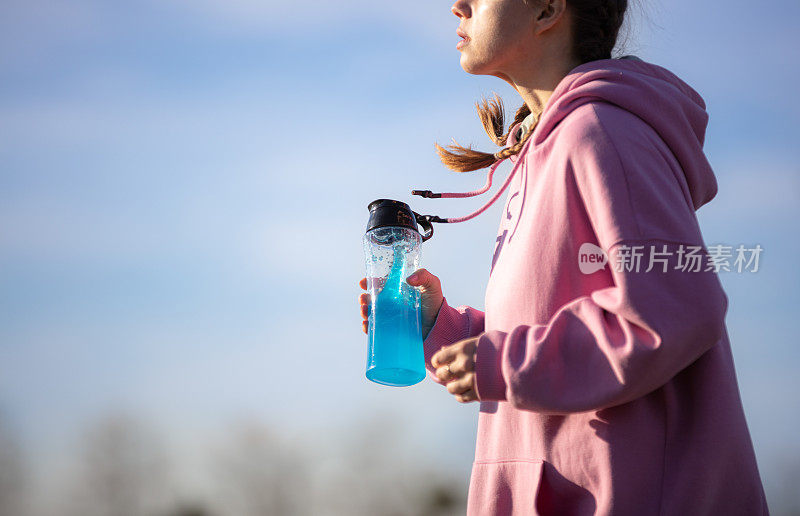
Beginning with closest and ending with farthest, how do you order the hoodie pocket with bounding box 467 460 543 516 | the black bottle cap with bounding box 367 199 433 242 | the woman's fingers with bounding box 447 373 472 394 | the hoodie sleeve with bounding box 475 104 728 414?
the hoodie sleeve with bounding box 475 104 728 414
the woman's fingers with bounding box 447 373 472 394
the hoodie pocket with bounding box 467 460 543 516
the black bottle cap with bounding box 367 199 433 242

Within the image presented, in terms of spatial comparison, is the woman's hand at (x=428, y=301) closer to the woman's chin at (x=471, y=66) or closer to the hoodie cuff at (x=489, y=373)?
the woman's chin at (x=471, y=66)

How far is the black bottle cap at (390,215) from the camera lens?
7.66 ft

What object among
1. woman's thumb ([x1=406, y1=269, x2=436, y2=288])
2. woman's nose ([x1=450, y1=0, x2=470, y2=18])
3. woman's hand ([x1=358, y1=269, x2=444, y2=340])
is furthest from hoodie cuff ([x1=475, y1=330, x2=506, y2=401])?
woman's nose ([x1=450, y1=0, x2=470, y2=18])

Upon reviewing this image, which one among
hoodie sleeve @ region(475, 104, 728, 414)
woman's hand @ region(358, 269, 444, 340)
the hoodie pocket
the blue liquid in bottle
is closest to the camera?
hoodie sleeve @ region(475, 104, 728, 414)

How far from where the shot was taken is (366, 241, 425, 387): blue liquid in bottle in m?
2.13

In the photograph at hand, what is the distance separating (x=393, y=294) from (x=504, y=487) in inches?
27.1

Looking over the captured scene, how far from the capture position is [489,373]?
5.58ft

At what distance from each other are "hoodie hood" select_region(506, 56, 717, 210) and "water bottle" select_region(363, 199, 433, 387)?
0.52m

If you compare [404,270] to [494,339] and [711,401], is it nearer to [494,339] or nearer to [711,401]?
[494,339]

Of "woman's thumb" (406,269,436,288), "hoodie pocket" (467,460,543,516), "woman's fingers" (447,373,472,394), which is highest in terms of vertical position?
"woman's thumb" (406,269,436,288)

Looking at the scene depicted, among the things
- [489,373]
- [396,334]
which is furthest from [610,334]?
[396,334]

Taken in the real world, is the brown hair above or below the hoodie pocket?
above

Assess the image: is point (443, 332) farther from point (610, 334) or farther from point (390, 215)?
point (610, 334)

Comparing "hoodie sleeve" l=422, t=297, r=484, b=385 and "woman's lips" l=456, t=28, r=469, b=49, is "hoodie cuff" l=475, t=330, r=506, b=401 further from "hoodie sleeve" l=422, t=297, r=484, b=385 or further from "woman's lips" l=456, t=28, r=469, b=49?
"woman's lips" l=456, t=28, r=469, b=49
